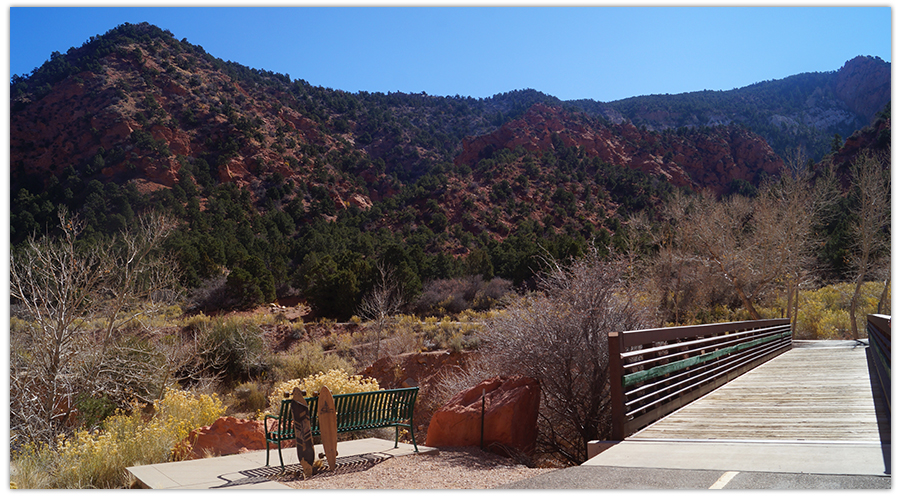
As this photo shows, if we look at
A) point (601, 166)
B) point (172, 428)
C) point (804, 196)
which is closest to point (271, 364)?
point (172, 428)

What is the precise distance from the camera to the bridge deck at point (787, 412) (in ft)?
17.2

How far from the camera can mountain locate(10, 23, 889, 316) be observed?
131 ft

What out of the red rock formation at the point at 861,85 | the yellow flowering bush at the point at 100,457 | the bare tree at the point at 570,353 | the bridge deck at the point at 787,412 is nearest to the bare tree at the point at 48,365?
the yellow flowering bush at the point at 100,457

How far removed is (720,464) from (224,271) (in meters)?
37.4

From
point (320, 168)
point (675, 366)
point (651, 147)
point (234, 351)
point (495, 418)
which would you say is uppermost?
point (651, 147)

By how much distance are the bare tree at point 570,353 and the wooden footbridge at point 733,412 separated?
1190 millimetres

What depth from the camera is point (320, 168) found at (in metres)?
64.2

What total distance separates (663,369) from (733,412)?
2.88 feet

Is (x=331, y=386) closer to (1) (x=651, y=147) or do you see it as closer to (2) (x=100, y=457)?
(2) (x=100, y=457)

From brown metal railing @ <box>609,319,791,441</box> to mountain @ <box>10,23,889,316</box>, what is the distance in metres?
23.8

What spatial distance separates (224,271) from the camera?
124ft

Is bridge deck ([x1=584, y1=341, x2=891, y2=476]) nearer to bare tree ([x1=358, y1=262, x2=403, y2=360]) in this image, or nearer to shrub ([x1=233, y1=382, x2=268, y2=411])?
shrub ([x1=233, y1=382, x2=268, y2=411])

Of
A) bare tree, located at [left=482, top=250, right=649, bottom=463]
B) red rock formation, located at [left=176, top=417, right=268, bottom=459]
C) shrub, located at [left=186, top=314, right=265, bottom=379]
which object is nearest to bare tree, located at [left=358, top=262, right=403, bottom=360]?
shrub, located at [left=186, top=314, right=265, bottom=379]

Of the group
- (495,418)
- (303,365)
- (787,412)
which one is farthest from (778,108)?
(495,418)
